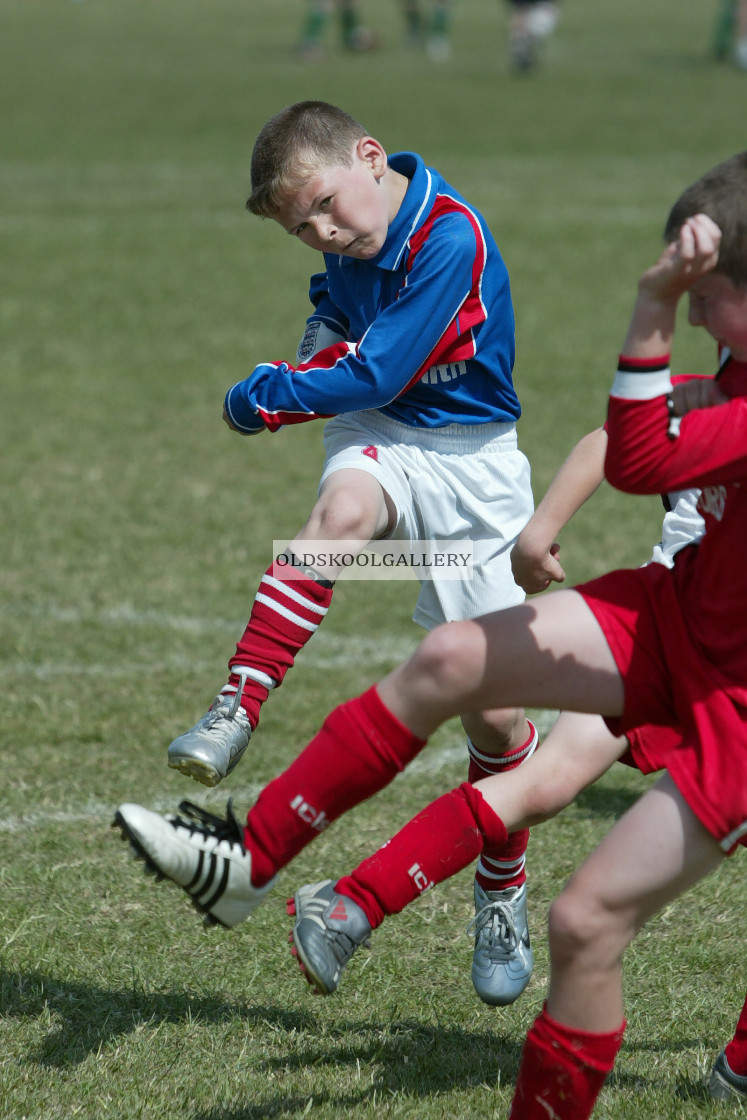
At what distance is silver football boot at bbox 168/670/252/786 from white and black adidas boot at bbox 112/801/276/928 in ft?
1.34

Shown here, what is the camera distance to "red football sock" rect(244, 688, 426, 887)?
2.48m

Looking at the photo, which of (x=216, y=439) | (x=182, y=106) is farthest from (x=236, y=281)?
(x=182, y=106)

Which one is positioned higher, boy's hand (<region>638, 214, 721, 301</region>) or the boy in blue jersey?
boy's hand (<region>638, 214, 721, 301</region>)

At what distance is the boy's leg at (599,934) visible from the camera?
2.27 m

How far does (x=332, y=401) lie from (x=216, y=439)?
16.3 ft

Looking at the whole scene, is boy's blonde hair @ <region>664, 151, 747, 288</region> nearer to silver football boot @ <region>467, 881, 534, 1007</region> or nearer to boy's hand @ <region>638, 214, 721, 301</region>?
boy's hand @ <region>638, 214, 721, 301</region>

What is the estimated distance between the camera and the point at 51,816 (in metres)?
4.03

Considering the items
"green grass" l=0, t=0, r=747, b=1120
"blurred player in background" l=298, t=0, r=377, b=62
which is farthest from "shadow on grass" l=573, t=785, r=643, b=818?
"blurred player in background" l=298, t=0, r=377, b=62

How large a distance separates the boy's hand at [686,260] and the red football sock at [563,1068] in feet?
3.99

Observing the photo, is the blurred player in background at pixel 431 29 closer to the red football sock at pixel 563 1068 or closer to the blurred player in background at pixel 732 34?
the blurred player in background at pixel 732 34

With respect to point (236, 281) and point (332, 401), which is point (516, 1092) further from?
point (236, 281)

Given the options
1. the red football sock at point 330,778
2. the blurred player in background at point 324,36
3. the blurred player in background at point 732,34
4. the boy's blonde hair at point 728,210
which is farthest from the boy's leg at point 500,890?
the blurred player in background at point 324,36

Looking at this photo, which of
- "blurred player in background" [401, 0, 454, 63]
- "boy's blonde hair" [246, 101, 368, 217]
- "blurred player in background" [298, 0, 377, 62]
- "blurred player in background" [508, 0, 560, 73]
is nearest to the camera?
"boy's blonde hair" [246, 101, 368, 217]

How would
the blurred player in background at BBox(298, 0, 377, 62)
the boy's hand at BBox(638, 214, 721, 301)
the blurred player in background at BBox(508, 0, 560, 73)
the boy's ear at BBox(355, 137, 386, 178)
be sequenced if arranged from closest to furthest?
the boy's hand at BBox(638, 214, 721, 301) < the boy's ear at BBox(355, 137, 386, 178) < the blurred player in background at BBox(508, 0, 560, 73) < the blurred player in background at BBox(298, 0, 377, 62)
